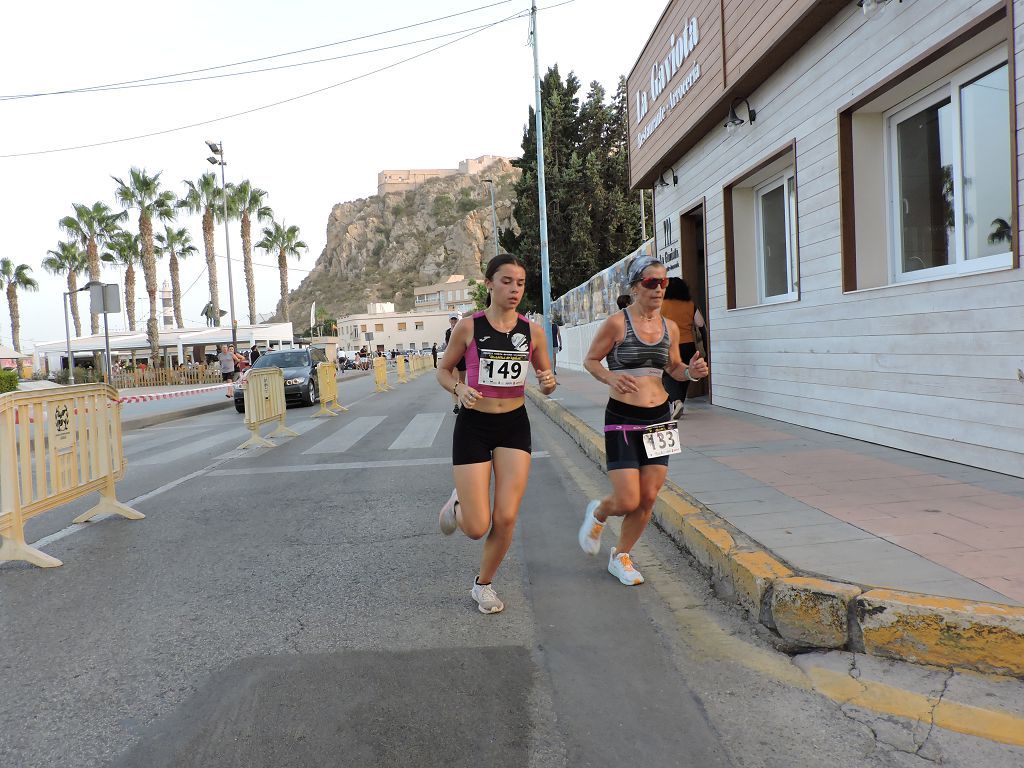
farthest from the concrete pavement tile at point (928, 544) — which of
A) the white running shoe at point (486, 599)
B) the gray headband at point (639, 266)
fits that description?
the white running shoe at point (486, 599)

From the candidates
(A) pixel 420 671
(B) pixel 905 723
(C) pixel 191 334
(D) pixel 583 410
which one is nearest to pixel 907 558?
(B) pixel 905 723

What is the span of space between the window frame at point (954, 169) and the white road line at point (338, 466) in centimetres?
423

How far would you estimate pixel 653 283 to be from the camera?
4016 mm

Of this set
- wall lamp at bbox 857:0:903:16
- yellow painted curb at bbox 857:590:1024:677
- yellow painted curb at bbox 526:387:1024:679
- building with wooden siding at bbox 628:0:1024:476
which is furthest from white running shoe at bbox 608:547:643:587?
wall lamp at bbox 857:0:903:16

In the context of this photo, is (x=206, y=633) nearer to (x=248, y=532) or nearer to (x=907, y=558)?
(x=248, y=532)

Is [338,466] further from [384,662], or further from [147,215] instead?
[147,215]

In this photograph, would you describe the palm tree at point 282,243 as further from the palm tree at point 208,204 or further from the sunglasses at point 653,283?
the sunglasses at point 653,283

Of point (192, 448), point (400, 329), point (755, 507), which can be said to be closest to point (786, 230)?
point (755, 507)

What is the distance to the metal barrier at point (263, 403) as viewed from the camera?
34.0 ft

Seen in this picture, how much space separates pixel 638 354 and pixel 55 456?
4.41 m

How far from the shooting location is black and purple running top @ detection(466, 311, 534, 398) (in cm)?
378

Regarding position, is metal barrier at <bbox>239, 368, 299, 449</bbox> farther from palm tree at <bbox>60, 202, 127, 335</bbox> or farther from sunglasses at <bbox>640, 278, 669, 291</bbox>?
palm tree at <bbox>60, 202, 127, 335</bbox>

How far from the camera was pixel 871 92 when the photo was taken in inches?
263

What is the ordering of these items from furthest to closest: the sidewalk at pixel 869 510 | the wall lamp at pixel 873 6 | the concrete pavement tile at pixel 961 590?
the wall lamp at pixel 873 6 → the sidewalk at pixel 869 510 → the concrete pavement tile at pixel 961 590
